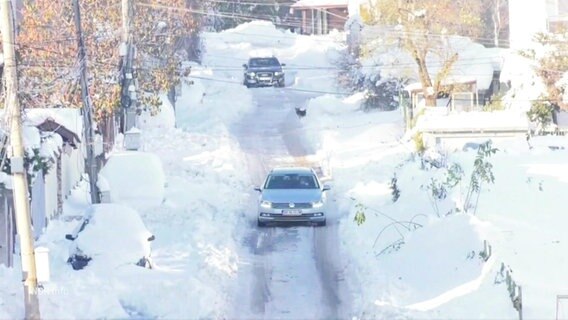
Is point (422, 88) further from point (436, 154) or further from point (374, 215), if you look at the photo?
point (374, 215)

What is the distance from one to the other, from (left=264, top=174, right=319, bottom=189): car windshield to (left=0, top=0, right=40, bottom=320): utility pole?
39.9 feet

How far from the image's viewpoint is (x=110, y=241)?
780 inches

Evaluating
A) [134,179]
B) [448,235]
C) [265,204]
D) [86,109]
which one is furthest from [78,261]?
[134,179]

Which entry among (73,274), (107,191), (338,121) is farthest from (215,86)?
(73,274)

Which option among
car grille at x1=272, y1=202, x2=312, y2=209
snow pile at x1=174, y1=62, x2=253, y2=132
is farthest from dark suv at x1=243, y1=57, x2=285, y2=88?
car grille at x1=272, y1=202, x2=312, y2=209

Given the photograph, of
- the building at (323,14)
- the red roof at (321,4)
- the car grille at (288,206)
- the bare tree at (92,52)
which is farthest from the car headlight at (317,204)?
the red roof at (321,4)

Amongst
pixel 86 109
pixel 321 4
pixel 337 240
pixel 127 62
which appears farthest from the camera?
pixel 321 4

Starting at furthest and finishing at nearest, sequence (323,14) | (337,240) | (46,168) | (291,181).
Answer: (323,14) < (291,181) < (337,240) < (46,168)

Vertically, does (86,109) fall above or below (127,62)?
below

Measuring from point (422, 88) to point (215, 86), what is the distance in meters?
16.9

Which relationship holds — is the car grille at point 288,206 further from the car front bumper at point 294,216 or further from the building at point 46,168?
the building at point 46,168

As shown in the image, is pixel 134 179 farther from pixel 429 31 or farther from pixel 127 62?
pixel 429 31

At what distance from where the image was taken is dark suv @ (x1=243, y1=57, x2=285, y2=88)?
59469 mm

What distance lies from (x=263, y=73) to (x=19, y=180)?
1738 inches
